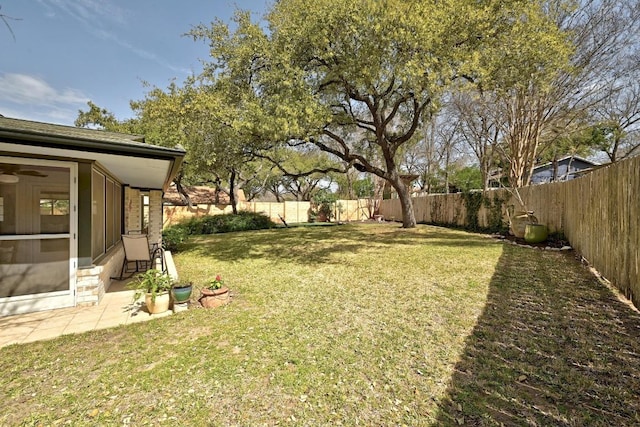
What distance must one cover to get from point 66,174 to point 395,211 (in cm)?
1780

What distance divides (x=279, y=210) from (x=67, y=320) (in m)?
17.0

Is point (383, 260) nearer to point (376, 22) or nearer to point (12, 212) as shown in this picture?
point (376, 22)

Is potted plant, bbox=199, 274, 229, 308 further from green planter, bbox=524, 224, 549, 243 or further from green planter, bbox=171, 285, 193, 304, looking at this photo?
green planter, bbox=524, 224, 549, 243

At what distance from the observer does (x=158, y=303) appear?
3.76m

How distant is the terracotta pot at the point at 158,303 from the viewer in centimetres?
373

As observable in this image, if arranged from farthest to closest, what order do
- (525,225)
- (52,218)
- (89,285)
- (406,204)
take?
(406,204)
(525,225)
(89,285)
(52,218)

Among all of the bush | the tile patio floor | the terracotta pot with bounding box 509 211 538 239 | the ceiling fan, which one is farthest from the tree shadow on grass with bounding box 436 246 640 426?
the bush

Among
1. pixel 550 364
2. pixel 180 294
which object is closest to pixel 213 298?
pixel 180 294

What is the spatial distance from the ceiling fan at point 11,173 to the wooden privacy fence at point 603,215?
7222 millimetres

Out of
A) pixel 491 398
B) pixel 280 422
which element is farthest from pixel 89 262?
pixel 491 398

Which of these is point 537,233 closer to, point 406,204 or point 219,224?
point 406,204

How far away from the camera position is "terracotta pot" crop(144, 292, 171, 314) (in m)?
3.73

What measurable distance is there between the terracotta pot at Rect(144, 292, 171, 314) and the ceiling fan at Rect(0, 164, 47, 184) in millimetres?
2125

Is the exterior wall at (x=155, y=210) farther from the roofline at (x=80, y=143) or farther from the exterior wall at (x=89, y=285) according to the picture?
the roofline at (x=80, y=143)
